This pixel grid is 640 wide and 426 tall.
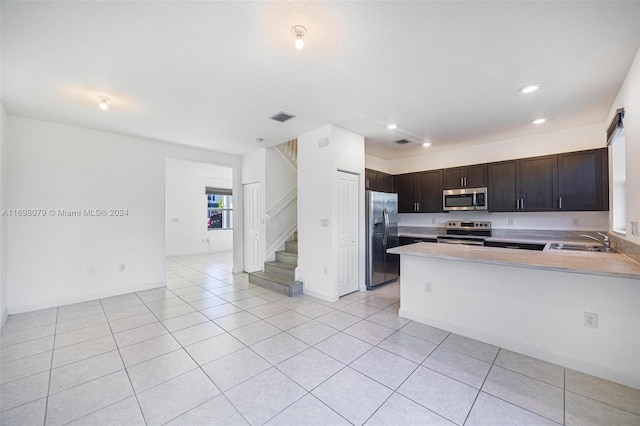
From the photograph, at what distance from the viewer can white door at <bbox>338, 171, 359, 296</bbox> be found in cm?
410

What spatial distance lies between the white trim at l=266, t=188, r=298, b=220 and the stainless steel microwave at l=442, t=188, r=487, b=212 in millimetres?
3234

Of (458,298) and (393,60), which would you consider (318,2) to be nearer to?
(393,60)

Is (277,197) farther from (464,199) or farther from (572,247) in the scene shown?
(572,247)

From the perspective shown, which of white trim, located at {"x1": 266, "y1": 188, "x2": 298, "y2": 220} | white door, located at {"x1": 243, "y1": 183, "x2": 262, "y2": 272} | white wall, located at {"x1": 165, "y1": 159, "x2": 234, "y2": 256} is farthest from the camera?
white wall, located at {"x1": 165, "y1": 159, "x2": 234, "y2": 256}

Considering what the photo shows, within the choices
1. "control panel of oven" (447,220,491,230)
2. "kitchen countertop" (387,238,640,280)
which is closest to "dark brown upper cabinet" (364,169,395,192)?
"control panel of oven" (447,220,491,230)

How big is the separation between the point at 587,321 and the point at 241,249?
5625 millimetres

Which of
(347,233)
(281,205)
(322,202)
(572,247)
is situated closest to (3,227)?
(281,205)

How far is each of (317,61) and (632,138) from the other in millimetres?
3050

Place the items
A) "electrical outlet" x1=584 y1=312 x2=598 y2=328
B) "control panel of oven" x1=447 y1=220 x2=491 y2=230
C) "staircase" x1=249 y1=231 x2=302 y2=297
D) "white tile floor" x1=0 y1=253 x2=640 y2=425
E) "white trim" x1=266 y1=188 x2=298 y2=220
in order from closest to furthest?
"white tile floor" x1=0 y1=253 x2=640 y2=425
"electrical outlet" x1=584 y1=312 x2=598 y2=328
"staircase" x1=249 y1=231 x2=302 y2=297
"control panel of oven" x1=447 y1=220 x2=491 y2=230
"white trim" x1=266 y1=188 x2=298 y2=220

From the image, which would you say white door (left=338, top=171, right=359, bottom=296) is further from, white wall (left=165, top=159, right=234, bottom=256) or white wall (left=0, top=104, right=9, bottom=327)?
white wall (left=165, top=159, right=234, bottom=256)

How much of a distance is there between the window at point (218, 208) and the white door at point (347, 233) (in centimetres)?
656

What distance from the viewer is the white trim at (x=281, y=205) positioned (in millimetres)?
5324

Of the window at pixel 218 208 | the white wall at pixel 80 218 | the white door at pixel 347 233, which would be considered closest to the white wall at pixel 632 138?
the white door at pixel 347 233

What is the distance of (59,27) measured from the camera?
6.04ft
